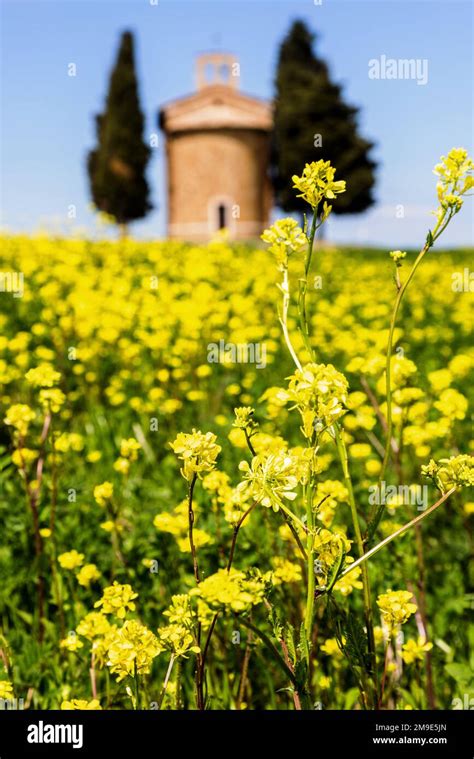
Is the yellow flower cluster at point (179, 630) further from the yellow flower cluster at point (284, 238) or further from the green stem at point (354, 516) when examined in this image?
the yellow flower cluster at point (284, 238)

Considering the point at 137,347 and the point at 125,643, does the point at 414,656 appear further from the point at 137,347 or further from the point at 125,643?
the point at 137,347

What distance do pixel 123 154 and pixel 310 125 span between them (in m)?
8.31

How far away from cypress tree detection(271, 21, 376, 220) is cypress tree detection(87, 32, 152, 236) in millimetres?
6066

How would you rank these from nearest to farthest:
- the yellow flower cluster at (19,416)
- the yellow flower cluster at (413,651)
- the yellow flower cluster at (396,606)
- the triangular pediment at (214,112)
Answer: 1. the yellow flower cluster at (396,606)
2. the yellow flower cluster at (413,651)
3. the yellow flower cluster at (19,416)
4. the triangular pediment at (214,112)

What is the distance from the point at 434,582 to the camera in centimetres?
269

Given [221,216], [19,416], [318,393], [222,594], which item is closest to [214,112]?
[221,216]

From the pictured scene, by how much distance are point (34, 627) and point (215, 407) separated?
190 centimetres

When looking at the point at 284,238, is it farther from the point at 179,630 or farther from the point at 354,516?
the point at 179,630

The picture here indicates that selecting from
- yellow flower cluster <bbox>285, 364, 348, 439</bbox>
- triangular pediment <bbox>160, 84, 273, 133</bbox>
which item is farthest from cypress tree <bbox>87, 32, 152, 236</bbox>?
yellow flower cluster <bbox>285, 364, 348, 439</bbox>

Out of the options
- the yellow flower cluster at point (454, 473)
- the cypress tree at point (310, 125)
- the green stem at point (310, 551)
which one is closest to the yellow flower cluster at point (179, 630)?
the green stem at point (310, 551)

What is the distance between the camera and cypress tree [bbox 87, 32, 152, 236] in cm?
3306

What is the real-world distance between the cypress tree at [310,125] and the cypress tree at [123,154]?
6.07 m

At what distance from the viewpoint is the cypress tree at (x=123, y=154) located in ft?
108

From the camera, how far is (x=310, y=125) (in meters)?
31.5
